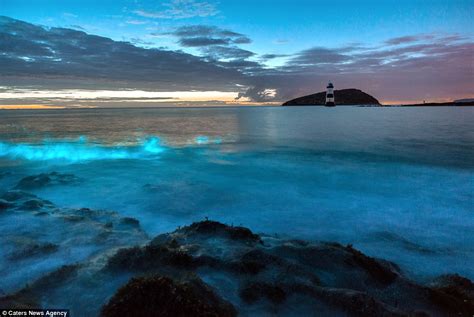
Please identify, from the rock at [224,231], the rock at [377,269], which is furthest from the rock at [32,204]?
the rock at [377,269]

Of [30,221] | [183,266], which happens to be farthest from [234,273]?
[30,221]

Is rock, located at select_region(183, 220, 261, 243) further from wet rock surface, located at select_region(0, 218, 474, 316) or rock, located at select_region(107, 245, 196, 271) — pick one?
rock, located at select_region(107, 245, 196, 271)

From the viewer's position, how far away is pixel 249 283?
5473mm

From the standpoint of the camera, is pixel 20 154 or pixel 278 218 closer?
pixel 278 218

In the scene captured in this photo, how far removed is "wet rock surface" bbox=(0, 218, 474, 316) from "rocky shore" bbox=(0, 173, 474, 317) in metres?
0.02

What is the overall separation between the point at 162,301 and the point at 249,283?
1.73m

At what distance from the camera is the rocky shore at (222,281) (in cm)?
475

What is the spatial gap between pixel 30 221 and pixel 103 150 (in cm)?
1802

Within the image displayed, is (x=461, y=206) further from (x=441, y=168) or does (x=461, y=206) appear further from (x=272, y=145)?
(x=272, y=145)

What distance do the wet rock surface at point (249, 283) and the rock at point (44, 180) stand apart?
10.1m

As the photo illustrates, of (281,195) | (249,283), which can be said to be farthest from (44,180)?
(249,283)

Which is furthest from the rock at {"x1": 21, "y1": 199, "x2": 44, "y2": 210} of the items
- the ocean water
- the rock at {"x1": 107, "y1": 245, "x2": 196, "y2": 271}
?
the rock at {"x1": 107, "y1": 245, "x2": 196, "y2": 271}

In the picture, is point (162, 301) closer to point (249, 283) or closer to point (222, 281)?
point (222, 281)

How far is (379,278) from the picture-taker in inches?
230
